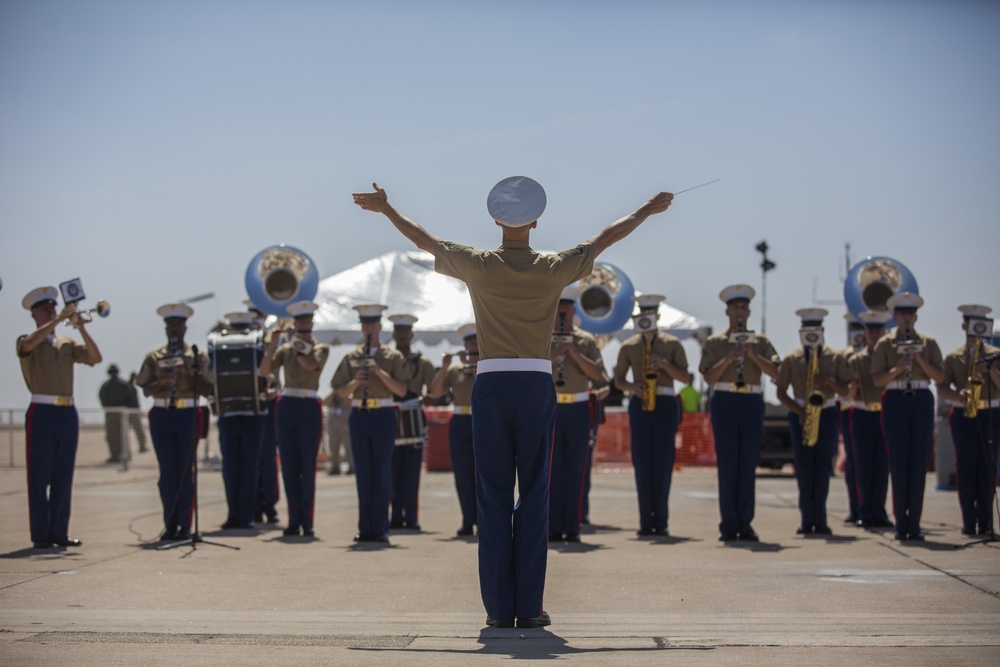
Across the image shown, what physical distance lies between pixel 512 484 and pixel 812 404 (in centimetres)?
619

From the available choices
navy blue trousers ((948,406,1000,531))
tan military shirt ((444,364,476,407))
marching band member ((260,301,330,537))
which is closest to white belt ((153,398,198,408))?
marching band member ((260,301,330,537))

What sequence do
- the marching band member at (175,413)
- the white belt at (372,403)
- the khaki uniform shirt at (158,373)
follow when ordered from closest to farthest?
the marching band member at (175,413) → the khaki uniform shirt at (158,373) → the white belt at (372,403)

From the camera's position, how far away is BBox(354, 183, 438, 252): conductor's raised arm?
6684 mm

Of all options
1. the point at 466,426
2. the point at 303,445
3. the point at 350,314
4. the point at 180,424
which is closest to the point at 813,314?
the point at 466,426

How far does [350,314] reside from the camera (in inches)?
1080

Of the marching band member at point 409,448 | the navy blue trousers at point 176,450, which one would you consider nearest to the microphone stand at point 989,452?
the marching band member at point 409,448

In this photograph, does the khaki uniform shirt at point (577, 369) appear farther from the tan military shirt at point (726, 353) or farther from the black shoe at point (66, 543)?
the black shoe at point (66, 543)

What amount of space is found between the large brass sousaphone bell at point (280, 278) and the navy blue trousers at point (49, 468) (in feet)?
15.5

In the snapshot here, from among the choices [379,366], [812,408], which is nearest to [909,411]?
[812,408]

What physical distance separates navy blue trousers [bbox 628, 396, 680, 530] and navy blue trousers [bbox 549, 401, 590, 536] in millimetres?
905

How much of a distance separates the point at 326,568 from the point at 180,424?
3.14m

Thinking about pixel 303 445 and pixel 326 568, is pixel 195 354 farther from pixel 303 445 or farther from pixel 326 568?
pixel 326 568

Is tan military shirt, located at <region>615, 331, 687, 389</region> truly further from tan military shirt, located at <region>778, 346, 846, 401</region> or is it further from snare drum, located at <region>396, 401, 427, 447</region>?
snare drum, located at <region>396, 401, 427, 447</region>

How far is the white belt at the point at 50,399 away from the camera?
11.0 metres
